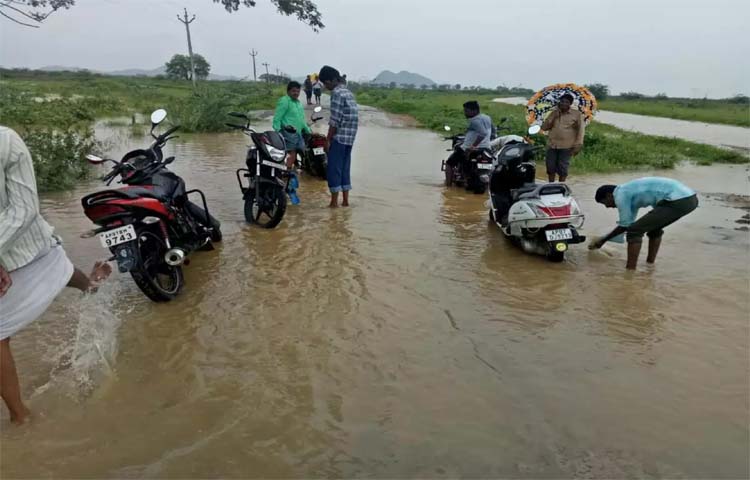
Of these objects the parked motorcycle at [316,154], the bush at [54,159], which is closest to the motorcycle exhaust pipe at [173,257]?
the bush at [54,159]

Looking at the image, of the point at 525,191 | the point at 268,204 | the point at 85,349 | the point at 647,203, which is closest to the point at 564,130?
the point at 525,191

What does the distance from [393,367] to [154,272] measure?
7.06 ft

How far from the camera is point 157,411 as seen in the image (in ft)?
9.52

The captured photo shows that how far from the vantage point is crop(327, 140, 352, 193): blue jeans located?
7348mm

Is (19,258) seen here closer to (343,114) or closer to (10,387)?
(10,387)

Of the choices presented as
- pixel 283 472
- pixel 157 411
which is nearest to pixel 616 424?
pixel 283 472

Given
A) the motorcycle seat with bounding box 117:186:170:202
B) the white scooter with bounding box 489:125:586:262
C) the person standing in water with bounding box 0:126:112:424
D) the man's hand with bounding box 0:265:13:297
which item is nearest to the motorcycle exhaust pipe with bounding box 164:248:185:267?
the motorcycle seat with bounding box 117:186:170:202

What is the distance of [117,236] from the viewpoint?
3.84m

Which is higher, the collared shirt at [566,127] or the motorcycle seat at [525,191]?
the collared shirt at [566,127]

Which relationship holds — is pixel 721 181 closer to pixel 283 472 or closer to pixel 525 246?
pixel 525 246

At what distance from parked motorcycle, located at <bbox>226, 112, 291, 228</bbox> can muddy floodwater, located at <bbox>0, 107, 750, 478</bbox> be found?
0.47 meters

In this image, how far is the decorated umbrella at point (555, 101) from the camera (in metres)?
8.76

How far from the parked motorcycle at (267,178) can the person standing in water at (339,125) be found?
2.92 ft

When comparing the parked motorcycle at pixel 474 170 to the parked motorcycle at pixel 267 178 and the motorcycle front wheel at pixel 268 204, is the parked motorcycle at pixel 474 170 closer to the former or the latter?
the parked motorcycle at pixel 267 178
